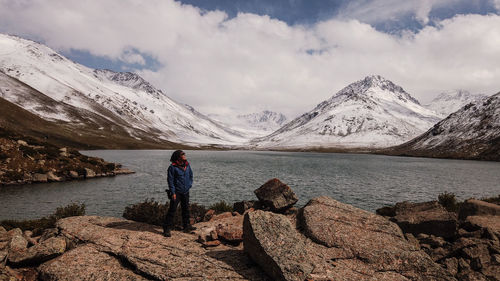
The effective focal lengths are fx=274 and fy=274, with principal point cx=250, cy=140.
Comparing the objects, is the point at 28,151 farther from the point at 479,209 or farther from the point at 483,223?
the point at 479,209

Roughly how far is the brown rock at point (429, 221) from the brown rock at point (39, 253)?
16.4 m

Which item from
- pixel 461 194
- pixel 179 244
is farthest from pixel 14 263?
pixel 461 194

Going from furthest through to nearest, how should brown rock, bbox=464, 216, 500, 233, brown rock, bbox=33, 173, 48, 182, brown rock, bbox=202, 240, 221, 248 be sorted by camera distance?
brown rock, bbox=33, 173, 48, 182
brown rock, bbox=464, 216, 500, 233
brown rock, bbox=202, 240, 221, 248

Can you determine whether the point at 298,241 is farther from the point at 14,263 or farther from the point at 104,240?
the point at 14,263

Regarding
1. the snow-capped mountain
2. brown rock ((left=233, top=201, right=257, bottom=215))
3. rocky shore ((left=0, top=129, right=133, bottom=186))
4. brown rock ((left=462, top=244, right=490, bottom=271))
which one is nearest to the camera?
brown rock ((left=462, top=244, right=490, bottom=271))

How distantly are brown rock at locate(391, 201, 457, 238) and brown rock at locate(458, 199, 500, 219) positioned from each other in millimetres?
3160

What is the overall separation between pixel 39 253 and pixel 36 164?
4249 centimetres

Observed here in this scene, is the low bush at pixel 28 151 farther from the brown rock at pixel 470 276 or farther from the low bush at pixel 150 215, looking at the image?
the brown rock at pixel 470 276

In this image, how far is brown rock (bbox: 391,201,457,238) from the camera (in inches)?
537

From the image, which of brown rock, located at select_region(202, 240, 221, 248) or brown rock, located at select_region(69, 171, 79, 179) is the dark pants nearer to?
brown rock, located at select_region(202, 240, 221, 248)

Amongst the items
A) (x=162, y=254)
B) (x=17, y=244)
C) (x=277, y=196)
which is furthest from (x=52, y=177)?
(x=162, y=254)

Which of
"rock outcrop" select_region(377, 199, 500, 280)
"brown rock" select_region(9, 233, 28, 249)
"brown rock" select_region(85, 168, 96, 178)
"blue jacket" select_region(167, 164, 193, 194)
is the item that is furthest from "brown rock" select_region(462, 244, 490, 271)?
"brown rock" select_region(85, 168, 96, 178)

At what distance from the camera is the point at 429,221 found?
14.1 metres

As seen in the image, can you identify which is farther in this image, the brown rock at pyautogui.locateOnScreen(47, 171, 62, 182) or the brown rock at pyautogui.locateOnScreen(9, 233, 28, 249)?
the brown rock at pyautogui.locateOnScreen(47, 171, 62, 182)
